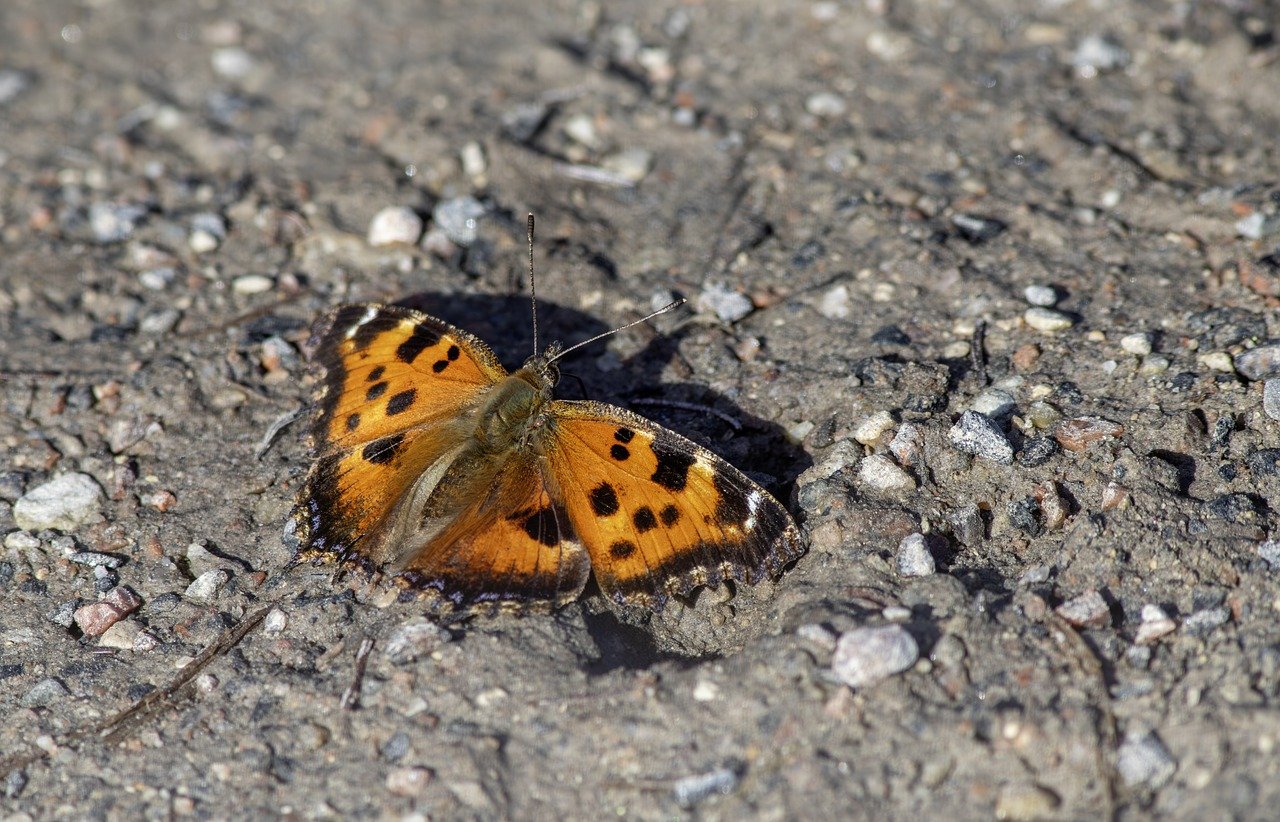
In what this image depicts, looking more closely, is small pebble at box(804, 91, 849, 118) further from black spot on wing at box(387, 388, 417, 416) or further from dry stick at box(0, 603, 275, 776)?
dry stick at box(0, 603, 275, 776)

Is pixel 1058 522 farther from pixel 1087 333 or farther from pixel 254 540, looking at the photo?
pixel 254 540

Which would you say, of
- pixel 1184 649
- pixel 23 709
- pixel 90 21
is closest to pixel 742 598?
pixel 1184 649

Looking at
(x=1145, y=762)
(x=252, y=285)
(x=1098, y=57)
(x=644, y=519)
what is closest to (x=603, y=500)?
(x=644, y=519)

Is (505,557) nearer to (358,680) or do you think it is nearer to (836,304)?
(358,680)

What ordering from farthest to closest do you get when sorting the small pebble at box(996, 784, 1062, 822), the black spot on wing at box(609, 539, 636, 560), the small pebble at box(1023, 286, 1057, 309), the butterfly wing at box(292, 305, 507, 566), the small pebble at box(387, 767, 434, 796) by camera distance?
the small pebble at box(1023, 286, 1057, 309) < the butterfly wing at box(292, 305, 507, 566) < the black spot on wing at box(609, 539, 636, 560) < the small pebble at box(387, 767, 434, 796) < the small pebble at box(996, 784, 1062, 822)

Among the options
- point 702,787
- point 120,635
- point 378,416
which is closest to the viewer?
point 702,787

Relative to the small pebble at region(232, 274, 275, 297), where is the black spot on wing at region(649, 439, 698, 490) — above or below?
above

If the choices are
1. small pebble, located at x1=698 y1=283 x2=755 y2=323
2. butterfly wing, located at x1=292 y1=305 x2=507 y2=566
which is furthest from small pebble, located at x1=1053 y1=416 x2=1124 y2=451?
butterfly wing, located at x1=292 y1=305 x2=507 y2=566

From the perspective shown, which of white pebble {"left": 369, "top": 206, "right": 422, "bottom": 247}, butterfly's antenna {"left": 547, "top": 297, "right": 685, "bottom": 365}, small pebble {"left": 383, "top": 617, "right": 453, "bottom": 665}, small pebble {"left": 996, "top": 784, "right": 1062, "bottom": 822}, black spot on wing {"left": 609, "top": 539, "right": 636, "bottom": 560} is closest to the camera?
small pebble {"left": 996, "top": 784, "right": 1062, "bottom": 822}
